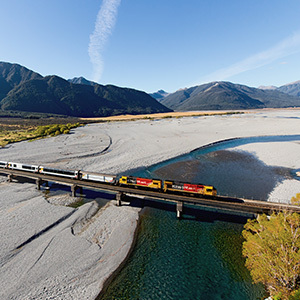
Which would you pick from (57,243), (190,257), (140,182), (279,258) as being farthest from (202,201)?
(57,243)

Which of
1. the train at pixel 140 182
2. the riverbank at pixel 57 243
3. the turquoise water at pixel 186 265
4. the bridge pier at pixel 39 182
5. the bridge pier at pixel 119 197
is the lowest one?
the turquoise water at pixel 186 265

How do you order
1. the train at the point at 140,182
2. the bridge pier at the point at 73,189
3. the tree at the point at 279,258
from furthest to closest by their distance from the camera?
1. the bridge pier at the point at 73,189
2. the train at the point at 140,182
3. the tree at the point at 279,258

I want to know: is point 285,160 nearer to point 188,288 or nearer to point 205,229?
point 205,229

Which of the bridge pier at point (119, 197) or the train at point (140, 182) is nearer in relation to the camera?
the train at point (140, 182)

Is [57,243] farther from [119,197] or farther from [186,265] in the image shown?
[186,265]

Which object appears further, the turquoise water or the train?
the train

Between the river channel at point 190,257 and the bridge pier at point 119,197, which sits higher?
the bridge pier at point 119,197

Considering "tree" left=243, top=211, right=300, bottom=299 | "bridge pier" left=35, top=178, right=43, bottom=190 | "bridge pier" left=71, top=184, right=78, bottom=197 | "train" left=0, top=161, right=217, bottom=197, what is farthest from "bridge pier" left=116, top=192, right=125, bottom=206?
"tree" left=243, top=211, right=300, bottom=299

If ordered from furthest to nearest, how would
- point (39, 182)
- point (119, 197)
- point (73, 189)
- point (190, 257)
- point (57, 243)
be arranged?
1. point (39, 182)
2. point (73, 189)
3. point (119, 197)
4. point (57, 243)
5. point (190, 257)

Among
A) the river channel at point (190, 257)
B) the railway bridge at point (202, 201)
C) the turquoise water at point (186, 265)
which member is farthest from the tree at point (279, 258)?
the railway bridge at point (202, 201)

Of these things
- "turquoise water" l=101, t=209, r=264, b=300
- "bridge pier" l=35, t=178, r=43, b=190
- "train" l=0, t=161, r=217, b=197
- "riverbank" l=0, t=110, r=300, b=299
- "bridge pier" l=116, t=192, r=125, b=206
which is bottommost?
"turquoise water" l=101, t=209, r=264, b=300

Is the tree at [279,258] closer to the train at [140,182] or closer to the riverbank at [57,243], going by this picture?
the train at [140,182]

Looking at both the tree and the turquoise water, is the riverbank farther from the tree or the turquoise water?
the tree

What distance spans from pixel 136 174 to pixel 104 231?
27.4 m
